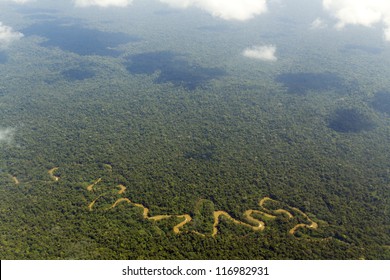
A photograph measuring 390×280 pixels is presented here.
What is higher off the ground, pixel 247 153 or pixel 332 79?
pixel 332 79

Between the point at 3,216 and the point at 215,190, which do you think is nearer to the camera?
the point at 3,216

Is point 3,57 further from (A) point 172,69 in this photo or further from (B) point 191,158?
(B) point 191,158

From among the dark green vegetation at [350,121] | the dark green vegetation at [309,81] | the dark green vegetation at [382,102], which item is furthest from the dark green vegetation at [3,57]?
the dark green vegetation at [382,102]

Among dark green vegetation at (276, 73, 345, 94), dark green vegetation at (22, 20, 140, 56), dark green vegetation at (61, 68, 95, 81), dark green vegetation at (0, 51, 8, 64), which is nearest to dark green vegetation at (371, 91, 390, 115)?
dark green vegetation at (276, 73, 345, 94)

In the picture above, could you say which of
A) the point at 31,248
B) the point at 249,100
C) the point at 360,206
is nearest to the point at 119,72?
the point at 249,100

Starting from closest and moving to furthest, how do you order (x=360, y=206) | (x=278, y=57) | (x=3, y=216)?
(x=3, y=216) < (x=360, y=206) < (x=278, y=57)

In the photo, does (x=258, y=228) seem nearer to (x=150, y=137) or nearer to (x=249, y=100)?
(x=150, y=137)

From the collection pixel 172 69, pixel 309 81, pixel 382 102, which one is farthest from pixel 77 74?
pixel 382 102

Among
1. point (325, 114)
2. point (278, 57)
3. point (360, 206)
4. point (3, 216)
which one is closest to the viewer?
point (3, 216)
